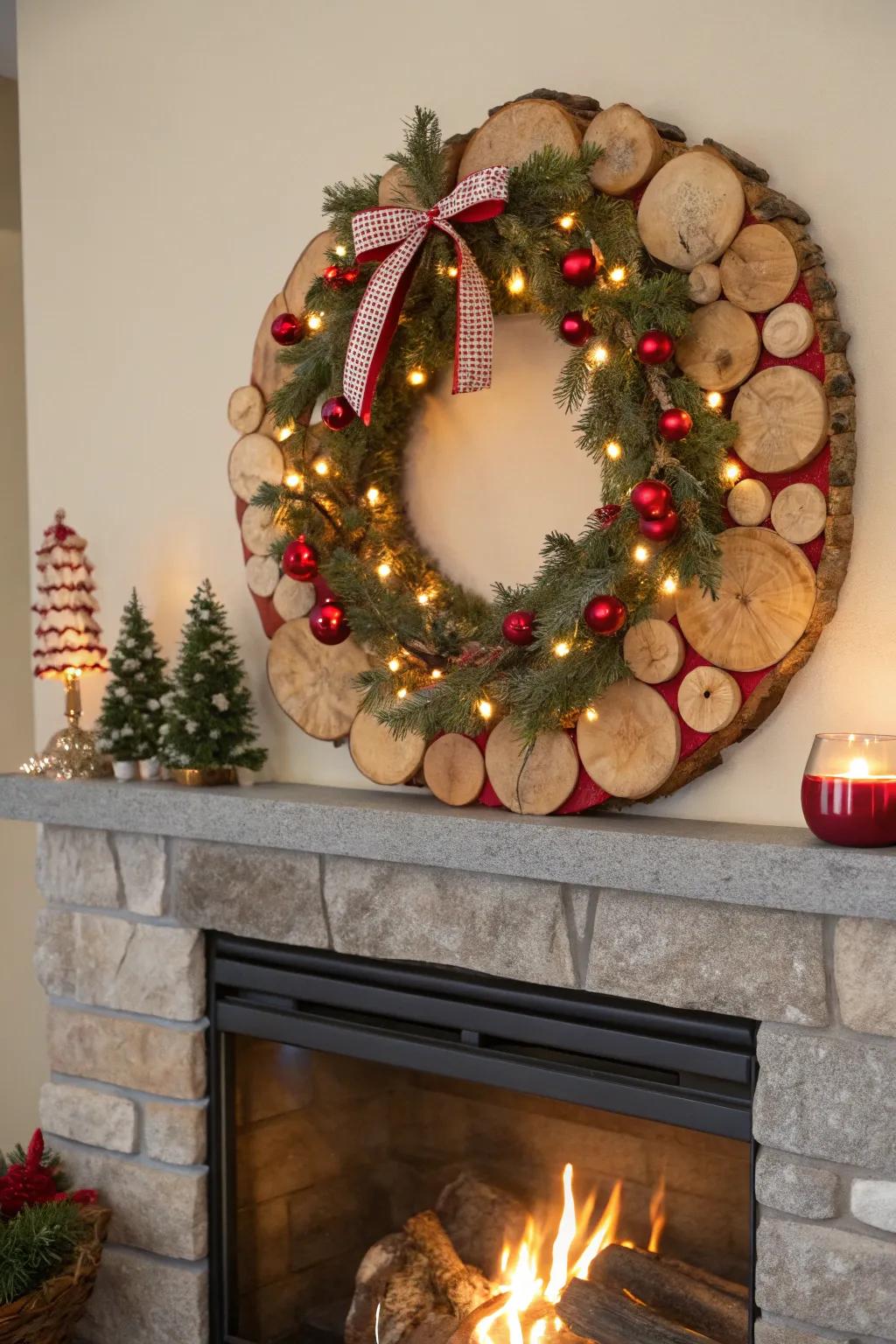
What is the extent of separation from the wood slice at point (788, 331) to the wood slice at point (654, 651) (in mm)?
362

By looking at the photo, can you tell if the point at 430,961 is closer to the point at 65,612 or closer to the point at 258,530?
the point at 258,530

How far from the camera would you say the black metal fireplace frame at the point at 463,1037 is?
167 cm

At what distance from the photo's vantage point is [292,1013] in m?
2.09

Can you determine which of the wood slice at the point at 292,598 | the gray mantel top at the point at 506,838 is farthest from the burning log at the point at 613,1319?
the wood slice at the point at 292,598

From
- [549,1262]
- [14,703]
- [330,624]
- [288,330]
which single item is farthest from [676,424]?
[14,703]

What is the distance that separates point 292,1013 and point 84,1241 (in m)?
0.48

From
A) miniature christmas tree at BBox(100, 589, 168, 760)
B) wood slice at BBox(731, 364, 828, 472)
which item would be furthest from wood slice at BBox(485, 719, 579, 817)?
miniature christmas tree at BBox(100, 589, 168, 760)

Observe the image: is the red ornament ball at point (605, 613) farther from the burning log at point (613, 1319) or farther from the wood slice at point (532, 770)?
the burning log at point (613, 1319)

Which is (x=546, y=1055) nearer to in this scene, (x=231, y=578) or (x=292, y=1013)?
(x=292, y=1013)

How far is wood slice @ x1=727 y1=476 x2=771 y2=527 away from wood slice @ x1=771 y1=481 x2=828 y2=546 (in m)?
0.01

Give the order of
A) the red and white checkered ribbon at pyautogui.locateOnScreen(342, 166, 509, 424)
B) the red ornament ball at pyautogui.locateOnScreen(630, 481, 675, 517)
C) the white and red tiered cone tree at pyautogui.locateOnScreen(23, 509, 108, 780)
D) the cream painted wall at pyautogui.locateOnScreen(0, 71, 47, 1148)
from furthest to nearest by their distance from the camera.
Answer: the cream painted wall at pyautogui.locateOnScreen(0, 71, 47, 1148)
the white and red tiered cone tree at pyautogui.locateOnScreen(23, 509, 108, 780)
the red and white checkered ribbon at pyautogui.locateOnScreen(342, 166, 509, 424)
the red ornament ball at pyautogui.locateOnScreen(630, 481, 675, 517)

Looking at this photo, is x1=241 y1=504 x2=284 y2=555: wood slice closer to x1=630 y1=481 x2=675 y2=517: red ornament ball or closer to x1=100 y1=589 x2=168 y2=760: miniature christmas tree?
x1=100 y1=589 x2=168 y2=760: miniature christmas tree

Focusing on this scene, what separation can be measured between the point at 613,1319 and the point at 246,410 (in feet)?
4.77

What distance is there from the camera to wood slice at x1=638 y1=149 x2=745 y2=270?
1.68 m
